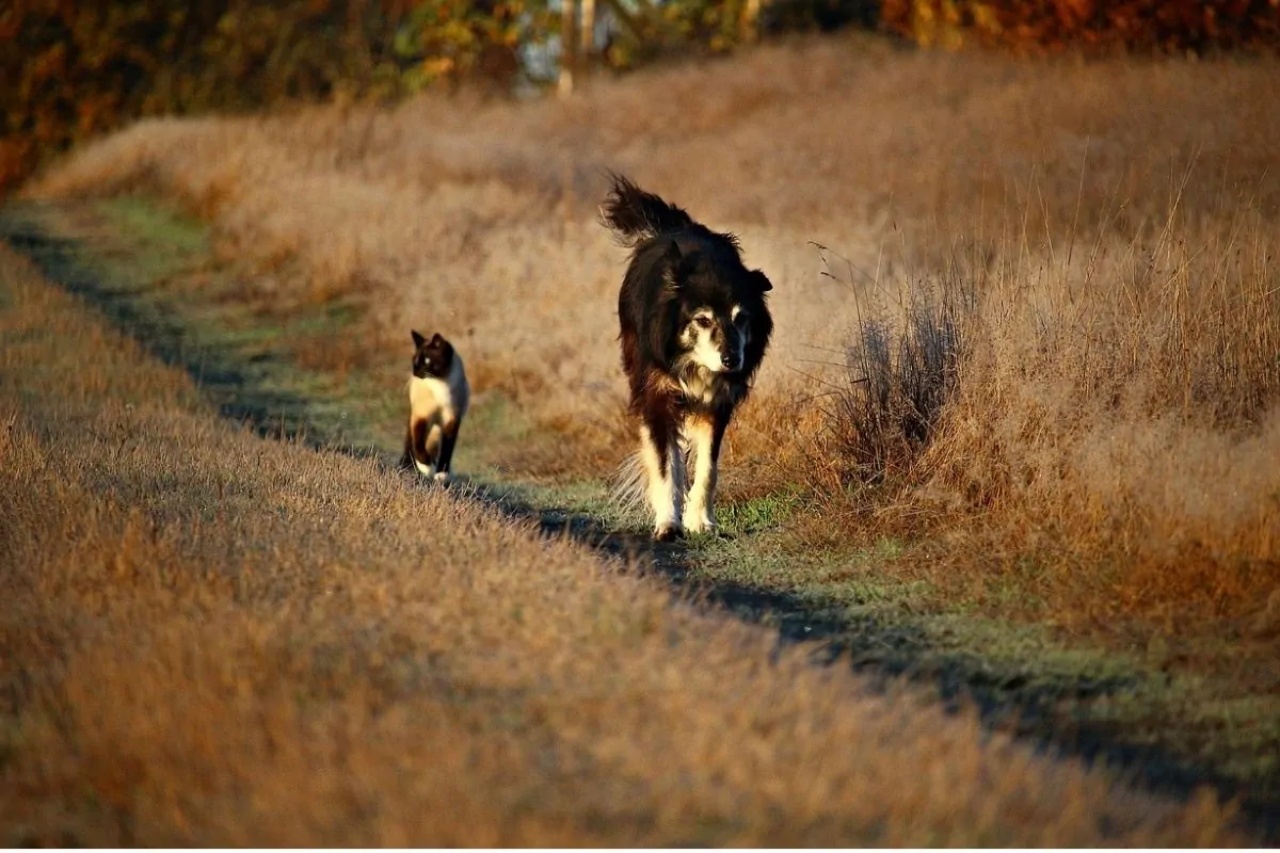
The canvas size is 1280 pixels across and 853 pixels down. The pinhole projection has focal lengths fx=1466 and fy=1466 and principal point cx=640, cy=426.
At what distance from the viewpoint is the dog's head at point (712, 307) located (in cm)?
816

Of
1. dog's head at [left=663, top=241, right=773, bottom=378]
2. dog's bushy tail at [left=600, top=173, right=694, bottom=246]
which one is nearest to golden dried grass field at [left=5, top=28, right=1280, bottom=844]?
dog's head at [left=663, top=241, right=773, bottom=378]

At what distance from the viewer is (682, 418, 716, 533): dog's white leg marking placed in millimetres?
8641

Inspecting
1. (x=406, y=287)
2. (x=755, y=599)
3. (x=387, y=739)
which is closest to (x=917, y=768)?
(x=387, y=739)

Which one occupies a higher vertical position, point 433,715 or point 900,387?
point 900,387

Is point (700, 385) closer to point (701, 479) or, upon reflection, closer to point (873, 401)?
point (701, 479)

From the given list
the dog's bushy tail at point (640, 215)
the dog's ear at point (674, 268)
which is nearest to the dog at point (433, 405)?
the dog's bushy tail at point (640, 215)

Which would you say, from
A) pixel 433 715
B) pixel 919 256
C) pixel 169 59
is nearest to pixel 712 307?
pixel 433 715

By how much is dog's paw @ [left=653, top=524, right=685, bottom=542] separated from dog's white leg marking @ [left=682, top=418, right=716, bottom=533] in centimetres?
12

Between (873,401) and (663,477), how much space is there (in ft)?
4.47

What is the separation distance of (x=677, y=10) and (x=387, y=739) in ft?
124

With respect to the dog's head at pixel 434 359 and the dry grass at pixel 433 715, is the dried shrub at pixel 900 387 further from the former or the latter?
the dog's head at pixel 434 359

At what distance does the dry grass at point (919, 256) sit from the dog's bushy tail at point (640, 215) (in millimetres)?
1324

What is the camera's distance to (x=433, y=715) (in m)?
4.64

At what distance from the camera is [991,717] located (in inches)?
213
